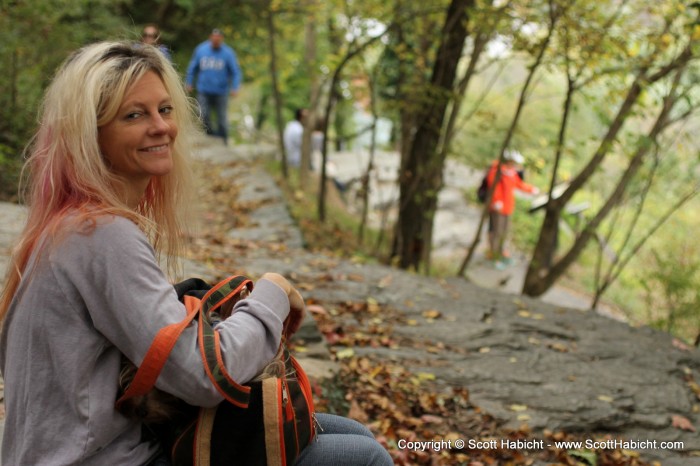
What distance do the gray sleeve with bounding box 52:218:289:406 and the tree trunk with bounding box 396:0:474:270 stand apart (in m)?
7.07

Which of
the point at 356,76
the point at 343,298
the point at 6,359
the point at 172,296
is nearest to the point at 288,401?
the point at 172,296

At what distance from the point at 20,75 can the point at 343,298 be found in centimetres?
620

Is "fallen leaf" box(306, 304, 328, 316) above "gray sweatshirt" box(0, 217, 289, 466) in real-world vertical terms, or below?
below

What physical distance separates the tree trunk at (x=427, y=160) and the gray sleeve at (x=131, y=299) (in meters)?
7.07

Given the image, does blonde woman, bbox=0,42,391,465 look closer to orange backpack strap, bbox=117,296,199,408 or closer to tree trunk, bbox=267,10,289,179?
orange backpack strap, bbox=117,296,199,408

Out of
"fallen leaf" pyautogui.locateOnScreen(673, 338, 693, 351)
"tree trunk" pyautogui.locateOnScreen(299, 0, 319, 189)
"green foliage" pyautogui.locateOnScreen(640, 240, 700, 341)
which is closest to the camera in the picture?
"fallen leaf" pyautogui.locateOnScreen(673, 338, 693, 351)

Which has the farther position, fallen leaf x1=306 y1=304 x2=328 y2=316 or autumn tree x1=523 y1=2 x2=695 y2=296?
autumn tree x1=523 y1=2 x2=695 y2=296

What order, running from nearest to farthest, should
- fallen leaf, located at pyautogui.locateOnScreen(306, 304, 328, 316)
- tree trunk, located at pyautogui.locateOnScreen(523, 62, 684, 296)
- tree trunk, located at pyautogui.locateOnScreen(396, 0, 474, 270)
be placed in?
fallen leaf, located at pyautogui.locateOnScreen(306, 304, 328, 316) → tree trunk, located at pyautogui.locateOnScreen(523, 62, 684, 296) → tree trunk, located at pyautogui.locateOnScreen(396, 0, 474, 270)

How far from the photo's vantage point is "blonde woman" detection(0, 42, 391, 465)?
1727 mm

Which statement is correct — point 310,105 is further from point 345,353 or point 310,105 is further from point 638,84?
point 345,353

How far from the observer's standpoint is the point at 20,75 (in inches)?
374

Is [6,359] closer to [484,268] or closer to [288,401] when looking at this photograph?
[288,401]

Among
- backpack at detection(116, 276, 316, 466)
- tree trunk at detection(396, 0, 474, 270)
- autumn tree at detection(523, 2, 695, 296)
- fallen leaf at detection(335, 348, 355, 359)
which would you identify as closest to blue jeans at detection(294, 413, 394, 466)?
backpack at detection(116, 276, 316, 466)

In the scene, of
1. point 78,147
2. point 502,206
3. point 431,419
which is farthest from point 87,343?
point 502,206
